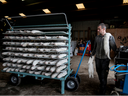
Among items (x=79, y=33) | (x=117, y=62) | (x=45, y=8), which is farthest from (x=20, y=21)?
(x=117, y=62)

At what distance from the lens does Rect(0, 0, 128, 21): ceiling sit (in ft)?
25.1

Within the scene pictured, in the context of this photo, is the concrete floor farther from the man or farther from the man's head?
the man's head

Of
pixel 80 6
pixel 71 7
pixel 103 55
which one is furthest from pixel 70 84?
pixel 71 7

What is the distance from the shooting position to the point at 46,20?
36.1 ft

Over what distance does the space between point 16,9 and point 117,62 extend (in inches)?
399

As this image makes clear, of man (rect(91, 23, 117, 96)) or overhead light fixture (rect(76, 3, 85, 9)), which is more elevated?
overhead light fixture (rect(76, 3, 85, 9))

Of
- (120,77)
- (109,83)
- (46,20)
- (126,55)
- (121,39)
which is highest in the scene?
(46,20)

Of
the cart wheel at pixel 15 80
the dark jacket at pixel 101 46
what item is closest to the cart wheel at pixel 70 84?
the dark jacket at pixel 101 46

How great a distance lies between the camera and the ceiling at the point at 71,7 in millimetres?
7656

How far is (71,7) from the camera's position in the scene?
861 cm

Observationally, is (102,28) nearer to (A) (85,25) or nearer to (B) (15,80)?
(B) (15,80)

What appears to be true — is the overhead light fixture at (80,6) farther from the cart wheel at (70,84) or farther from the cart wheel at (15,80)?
the cart wheel at (15,80)

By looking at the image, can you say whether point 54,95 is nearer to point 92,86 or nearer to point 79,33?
point 92,86

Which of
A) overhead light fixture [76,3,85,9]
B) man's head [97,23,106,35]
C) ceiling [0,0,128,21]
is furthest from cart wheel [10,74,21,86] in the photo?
overhead light fixture [76,3,85,9]
